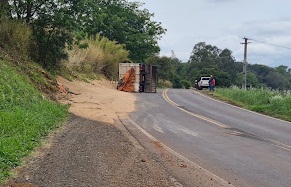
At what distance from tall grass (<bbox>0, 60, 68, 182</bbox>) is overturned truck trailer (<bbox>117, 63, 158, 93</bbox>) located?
16.5 meters

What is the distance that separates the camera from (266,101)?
2498cm

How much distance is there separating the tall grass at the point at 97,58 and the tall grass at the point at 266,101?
444 inches

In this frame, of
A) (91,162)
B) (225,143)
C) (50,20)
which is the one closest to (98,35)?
(50,20)

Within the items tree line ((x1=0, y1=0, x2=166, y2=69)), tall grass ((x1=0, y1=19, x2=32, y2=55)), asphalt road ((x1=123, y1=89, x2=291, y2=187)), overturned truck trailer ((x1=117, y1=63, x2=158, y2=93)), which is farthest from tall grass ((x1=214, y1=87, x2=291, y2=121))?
tall grass ((x1=0, y1=19, x2=32, y2=55))

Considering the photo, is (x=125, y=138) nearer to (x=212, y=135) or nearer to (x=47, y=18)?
(x=212, y=135)

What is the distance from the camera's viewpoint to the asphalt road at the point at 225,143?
7.70 metres

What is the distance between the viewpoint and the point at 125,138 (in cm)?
1031

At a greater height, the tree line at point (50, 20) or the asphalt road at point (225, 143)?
the tree line at point (50, 20)

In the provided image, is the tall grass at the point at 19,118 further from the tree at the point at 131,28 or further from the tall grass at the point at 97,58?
the tree at the point at 131,28

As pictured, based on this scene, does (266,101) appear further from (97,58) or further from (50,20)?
(97,58)

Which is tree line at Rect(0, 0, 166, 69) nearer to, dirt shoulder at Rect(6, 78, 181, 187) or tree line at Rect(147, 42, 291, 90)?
dirt shoulder at Rect(6, 78, 181, 187)

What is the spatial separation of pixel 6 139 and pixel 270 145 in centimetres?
698

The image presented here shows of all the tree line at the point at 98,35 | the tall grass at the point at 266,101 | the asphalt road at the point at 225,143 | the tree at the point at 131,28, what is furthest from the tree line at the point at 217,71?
the asphalt road at the point at 225,143

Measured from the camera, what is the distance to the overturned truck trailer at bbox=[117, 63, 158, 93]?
31.6 metres
